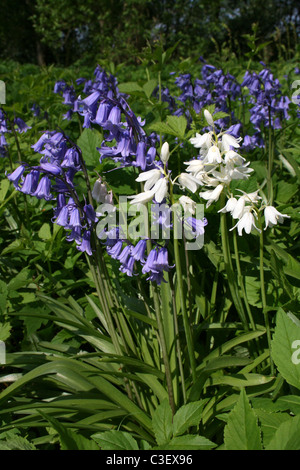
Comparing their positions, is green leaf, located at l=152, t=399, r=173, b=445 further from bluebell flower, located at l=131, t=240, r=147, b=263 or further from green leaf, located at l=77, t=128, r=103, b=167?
green leaf, located at l=77, t=128, r=103, b=167

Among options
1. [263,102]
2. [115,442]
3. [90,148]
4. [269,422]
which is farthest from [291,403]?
[263,102]

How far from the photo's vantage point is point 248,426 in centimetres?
122

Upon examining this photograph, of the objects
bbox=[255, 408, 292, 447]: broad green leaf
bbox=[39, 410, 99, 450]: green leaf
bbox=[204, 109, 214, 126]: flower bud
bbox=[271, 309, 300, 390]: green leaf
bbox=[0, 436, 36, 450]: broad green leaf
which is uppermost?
bbox=[204, 109, 214, 126]: flower bud

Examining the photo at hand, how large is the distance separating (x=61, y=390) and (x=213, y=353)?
2.95 feet

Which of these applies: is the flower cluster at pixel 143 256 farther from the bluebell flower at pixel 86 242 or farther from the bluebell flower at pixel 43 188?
the bluebell flower at pixel 43 188

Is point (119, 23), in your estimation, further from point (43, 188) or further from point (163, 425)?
point (163, 425)

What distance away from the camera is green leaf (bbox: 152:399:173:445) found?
55.1 inches

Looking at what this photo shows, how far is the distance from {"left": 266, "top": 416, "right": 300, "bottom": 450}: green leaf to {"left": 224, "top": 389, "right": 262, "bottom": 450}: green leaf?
0.15ft

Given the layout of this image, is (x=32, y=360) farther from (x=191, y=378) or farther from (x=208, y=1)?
(x=208, y=1)

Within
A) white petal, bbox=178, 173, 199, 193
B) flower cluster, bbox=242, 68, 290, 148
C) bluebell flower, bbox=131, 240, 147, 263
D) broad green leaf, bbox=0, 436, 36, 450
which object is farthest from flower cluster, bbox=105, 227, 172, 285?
flower cluster, bbox=242, 68, 290, 148

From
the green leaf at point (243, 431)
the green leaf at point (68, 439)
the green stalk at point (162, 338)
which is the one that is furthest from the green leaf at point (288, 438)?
the green stalk at point (162, 338)

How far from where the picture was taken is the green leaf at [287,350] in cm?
157

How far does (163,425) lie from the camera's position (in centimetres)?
142

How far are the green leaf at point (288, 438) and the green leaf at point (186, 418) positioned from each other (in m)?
0.33
